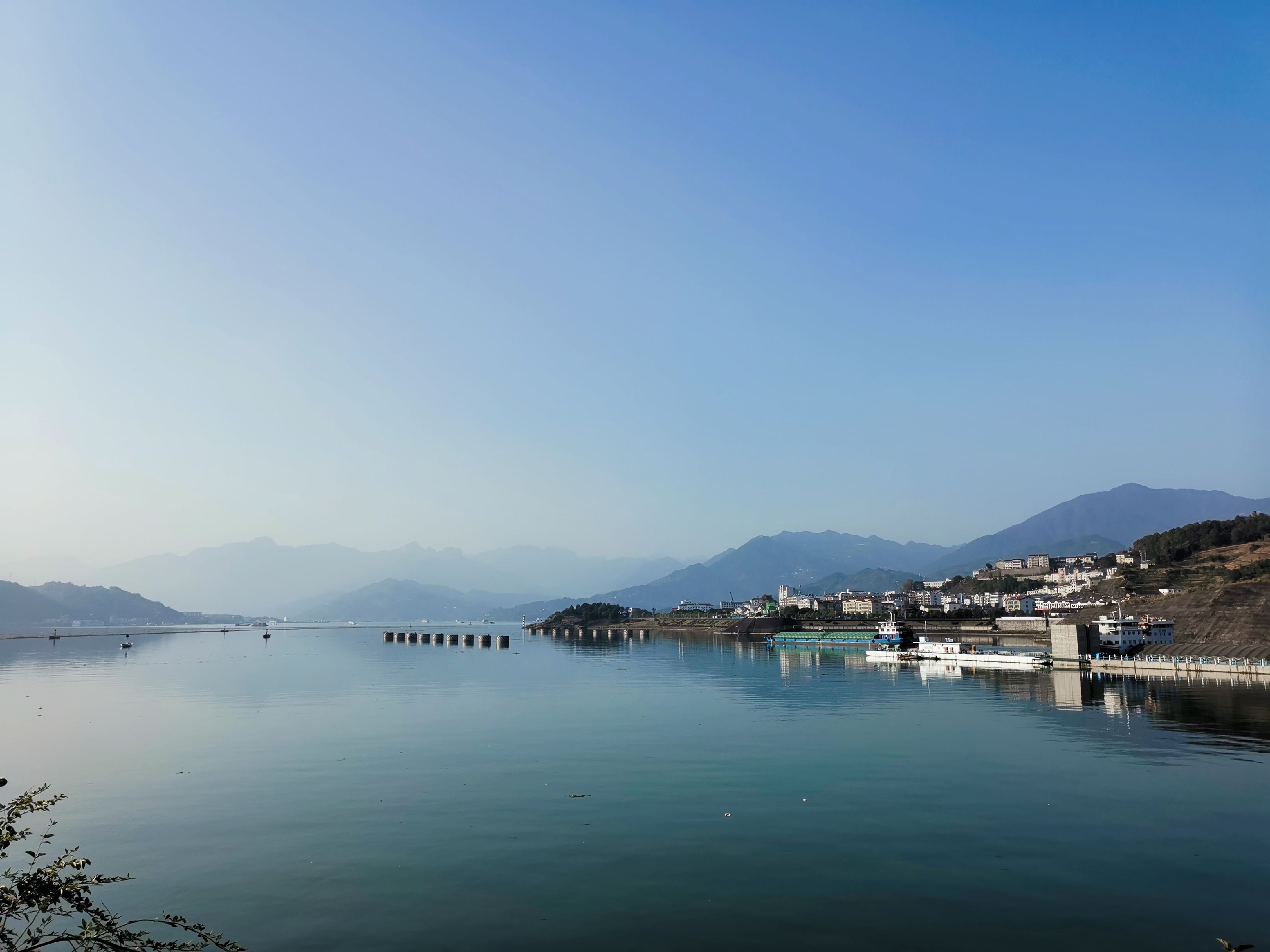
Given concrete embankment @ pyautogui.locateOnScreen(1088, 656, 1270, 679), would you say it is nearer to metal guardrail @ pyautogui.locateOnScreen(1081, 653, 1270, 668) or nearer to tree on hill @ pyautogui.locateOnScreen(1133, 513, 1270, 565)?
metal guardrail @ pyautogui.locateOnScreen(1081, 653, 1270, 668)

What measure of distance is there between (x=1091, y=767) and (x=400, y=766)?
3268 centimetres

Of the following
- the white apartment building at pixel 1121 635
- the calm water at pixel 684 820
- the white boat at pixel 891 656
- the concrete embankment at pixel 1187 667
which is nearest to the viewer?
the calm water at pixel 684 820

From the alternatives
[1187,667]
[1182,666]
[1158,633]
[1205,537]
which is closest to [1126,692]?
[1187,667]

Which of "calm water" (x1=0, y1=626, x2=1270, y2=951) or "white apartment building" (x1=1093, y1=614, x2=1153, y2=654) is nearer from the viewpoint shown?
"calm water" (x1=0, y1=626, x2=1270, y2=951)

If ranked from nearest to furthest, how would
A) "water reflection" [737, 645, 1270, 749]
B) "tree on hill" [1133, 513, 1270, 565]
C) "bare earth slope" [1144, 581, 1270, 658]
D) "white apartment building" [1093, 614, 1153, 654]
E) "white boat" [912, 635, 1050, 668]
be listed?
"water reflection" [737, 645, 1270, 749] → "bare earth slope" [1144, 581, 1270, 658] → "white apartment building" [1093, 614, 1153, 654] → "white boat" [912, 635, 1050, 668] → "tree on hill" [1133, 513, 1270, 565]

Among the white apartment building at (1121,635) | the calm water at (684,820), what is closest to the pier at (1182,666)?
the white apartment building at (1121,635)

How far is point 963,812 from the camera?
93.1ft

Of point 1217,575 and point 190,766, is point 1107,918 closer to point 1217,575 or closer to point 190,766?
point 190,766

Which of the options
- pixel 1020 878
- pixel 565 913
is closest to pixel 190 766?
pixel 565 913

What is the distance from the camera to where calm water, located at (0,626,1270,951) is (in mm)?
19094

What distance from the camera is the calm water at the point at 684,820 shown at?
19094 mm

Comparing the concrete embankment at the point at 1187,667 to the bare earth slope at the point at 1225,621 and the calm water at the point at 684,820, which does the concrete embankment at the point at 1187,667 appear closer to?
the bare earth slope at the point at 1225,621

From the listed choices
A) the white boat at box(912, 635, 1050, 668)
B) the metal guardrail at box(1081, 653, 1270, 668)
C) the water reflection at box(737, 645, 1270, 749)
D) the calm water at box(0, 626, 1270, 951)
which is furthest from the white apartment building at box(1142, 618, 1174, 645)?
the calm water at box(0, 626, 1270, 951)

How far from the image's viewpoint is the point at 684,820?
27641mm
